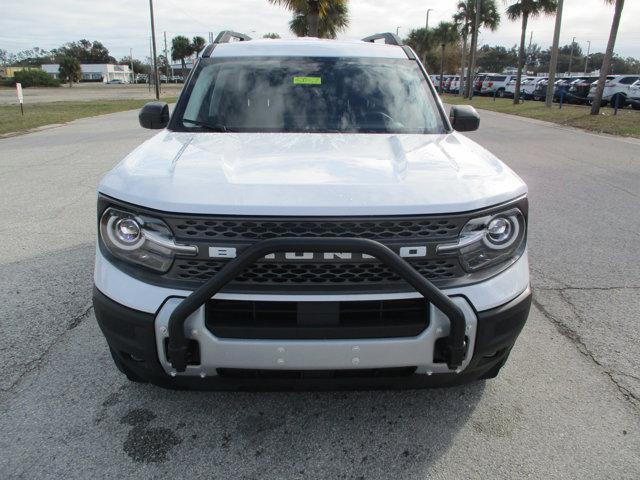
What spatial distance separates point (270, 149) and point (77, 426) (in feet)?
5.39

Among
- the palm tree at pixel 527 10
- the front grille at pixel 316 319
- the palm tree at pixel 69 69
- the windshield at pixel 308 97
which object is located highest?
the palm tree at pixel 527 10

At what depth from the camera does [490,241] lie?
2281mm

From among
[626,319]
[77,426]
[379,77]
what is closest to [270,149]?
[379,77]

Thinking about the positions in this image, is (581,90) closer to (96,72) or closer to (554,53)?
(554,53)

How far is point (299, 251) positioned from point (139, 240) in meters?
0.70

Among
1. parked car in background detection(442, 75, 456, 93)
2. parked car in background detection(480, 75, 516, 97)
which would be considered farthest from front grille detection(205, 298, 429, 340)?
parked car in background detection(442, 75, 456, 93)

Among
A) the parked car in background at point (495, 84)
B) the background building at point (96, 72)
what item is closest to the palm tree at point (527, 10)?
the parked car in background at point (495, 84)

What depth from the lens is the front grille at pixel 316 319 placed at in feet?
6.86

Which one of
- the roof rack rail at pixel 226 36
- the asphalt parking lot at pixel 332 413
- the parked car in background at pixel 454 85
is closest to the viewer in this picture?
the asphalt parking lot at pixel 332 413

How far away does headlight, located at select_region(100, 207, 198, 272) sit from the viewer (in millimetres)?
2162

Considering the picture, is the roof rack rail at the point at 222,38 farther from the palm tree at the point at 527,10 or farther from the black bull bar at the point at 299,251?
the palm tree at the point at 527,10

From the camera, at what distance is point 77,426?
8.46 ft

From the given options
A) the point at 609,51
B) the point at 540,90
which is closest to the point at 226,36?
the point at 609,51

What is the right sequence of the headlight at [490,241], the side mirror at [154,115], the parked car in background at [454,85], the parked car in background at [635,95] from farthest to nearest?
the parked car in background at [454,85] < the parked car in background at [635,95] < the side mirror at [154,115] < the headlight at [490,241]
